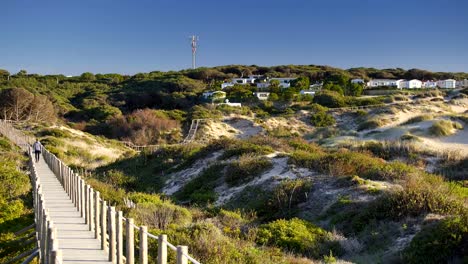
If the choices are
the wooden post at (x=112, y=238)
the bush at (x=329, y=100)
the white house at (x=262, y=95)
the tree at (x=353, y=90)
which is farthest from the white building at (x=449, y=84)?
the wooden post at (x=112, y=238)

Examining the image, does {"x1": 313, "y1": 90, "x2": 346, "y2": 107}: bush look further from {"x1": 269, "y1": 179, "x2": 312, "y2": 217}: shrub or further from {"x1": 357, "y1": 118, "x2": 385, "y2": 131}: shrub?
{"x1": 269, "y1": 179, "x2": 312, "y2": 217}: shrub

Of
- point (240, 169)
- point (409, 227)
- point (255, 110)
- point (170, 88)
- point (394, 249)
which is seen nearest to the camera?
point (394, 249)

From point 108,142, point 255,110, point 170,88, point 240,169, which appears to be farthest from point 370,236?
point 170,88

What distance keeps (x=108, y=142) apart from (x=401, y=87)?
7472cm

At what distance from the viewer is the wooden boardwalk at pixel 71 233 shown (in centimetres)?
840

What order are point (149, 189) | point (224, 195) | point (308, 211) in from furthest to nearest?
point (149, 189) < point (224, 195) < point (308, 211)

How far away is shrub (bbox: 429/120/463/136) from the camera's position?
3841 centimetres

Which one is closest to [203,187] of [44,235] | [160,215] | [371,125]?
[160,215]

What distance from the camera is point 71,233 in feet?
32.8

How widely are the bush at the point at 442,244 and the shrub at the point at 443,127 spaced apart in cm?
2969

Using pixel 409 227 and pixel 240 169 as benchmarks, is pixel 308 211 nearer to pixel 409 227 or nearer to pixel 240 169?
pixel 409 227

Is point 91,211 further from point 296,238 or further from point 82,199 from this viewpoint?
point 296,238

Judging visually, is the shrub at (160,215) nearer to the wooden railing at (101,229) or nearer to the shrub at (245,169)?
the wooden railing at (101,229)

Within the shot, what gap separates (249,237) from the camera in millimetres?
11648
